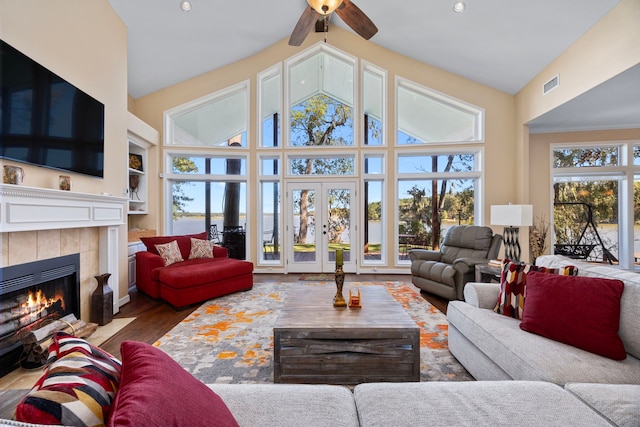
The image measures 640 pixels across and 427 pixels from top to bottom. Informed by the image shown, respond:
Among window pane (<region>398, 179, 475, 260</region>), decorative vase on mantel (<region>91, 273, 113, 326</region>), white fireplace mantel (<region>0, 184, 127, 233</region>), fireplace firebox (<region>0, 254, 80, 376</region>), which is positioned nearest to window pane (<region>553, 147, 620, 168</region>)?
window pane (<region>398, 179, 475, 260</region>)

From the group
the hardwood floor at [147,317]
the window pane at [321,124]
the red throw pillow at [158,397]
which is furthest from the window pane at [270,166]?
the red throw pillow at [158,397]

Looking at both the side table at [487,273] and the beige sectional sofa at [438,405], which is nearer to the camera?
the beige sectional sofa at [438,405]

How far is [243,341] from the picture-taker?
258cm

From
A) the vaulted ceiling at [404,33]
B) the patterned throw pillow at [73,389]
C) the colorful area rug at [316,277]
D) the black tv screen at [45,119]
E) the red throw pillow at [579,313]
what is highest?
the vaulted ceiling at [404,33]

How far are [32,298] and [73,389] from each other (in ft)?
8.48

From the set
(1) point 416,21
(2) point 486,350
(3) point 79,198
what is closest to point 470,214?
(1) point 416,21

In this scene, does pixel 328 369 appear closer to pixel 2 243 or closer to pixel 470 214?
pixel 2 243

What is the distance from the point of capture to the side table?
318 cm

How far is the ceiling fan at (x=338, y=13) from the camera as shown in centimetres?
255

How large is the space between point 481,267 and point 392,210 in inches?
86.3

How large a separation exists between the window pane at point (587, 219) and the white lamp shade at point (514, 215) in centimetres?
219

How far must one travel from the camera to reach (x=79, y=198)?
2.65 m

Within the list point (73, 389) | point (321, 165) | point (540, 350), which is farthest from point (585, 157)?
point (73, 389)

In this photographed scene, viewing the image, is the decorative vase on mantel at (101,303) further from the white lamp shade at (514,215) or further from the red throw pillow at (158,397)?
the white lamp shade at (514,215)
